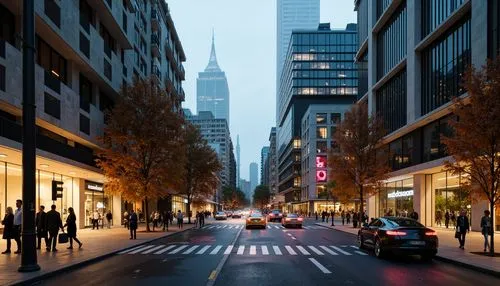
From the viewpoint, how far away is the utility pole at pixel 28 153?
14062mm

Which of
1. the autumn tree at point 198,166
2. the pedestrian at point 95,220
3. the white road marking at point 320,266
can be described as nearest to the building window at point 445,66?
the white road marking at point 320,266

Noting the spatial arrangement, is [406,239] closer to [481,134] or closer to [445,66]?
[481,134]

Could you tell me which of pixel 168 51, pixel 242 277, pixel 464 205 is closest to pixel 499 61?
pixel 242 277

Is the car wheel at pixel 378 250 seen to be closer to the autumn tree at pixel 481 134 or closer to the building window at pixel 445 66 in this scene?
the autumn tree at pixel 481 134

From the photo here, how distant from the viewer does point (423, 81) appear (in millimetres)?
42188

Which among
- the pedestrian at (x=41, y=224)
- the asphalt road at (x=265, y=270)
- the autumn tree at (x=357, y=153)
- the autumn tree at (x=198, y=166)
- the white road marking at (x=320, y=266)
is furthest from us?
the autumn tree at (x=198, y=166)

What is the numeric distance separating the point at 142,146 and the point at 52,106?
9241mm

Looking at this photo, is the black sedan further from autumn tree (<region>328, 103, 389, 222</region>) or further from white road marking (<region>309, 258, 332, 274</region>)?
Result: autumn tree (<region>328, 103, 389, 222</region>)

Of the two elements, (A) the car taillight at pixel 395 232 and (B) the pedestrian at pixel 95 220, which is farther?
(B) the pedestrian at pixel 95 220

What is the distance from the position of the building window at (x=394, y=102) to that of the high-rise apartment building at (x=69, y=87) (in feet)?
81.2

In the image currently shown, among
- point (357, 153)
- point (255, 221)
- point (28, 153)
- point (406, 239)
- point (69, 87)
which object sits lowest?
point (255, 221)

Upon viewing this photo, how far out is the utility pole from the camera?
14062 millimetres

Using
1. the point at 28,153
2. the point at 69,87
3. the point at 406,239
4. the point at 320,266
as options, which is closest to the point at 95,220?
the point at 69,87

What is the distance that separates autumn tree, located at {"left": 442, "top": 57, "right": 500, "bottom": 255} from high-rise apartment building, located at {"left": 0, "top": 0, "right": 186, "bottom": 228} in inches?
670
